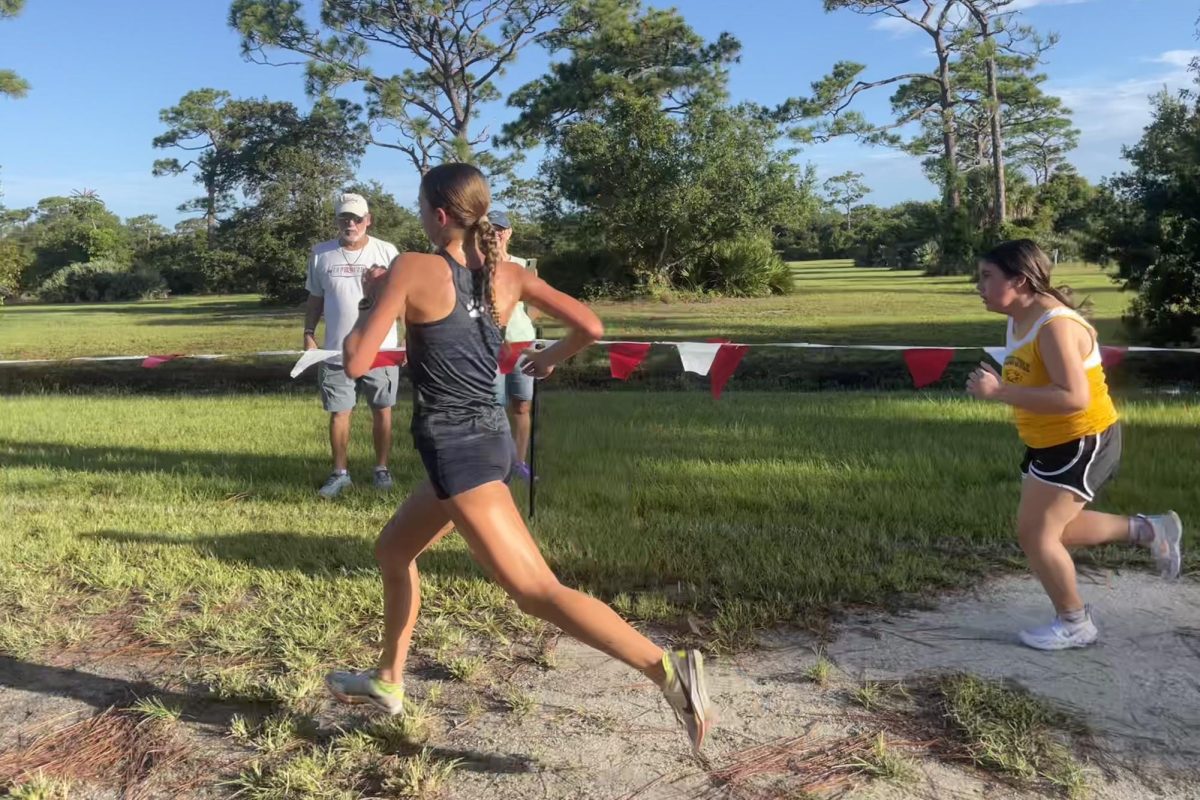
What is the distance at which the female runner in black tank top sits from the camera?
2.51m

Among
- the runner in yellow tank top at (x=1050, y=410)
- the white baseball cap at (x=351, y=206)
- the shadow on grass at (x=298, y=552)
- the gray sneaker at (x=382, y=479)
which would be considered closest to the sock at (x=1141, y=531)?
the runner in yellow tank top at (x=1050, y=410)

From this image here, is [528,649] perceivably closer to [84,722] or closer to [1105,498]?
[84,722]

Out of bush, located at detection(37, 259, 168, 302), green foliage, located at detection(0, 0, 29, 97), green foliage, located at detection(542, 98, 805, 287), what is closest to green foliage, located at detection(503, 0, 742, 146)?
green foliage, located at detection(542, 98, 805, 287)

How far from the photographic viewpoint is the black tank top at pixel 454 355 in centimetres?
257

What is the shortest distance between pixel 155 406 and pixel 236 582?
693 cm

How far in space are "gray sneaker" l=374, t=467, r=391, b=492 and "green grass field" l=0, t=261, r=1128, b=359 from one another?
1021cm

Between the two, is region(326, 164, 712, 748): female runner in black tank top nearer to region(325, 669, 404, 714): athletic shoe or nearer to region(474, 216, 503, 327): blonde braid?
region(474, 216, 503, 327): blonde braid

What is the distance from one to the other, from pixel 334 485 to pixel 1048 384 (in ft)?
14.3

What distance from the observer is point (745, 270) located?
30.8 m

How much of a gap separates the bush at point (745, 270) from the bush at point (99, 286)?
32.9 m

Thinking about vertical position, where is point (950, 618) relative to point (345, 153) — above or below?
below

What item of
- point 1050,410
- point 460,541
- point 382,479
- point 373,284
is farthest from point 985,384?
point 382,479

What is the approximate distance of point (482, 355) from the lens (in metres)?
2.65

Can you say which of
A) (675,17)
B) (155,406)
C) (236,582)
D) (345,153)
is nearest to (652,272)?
(675,17)
